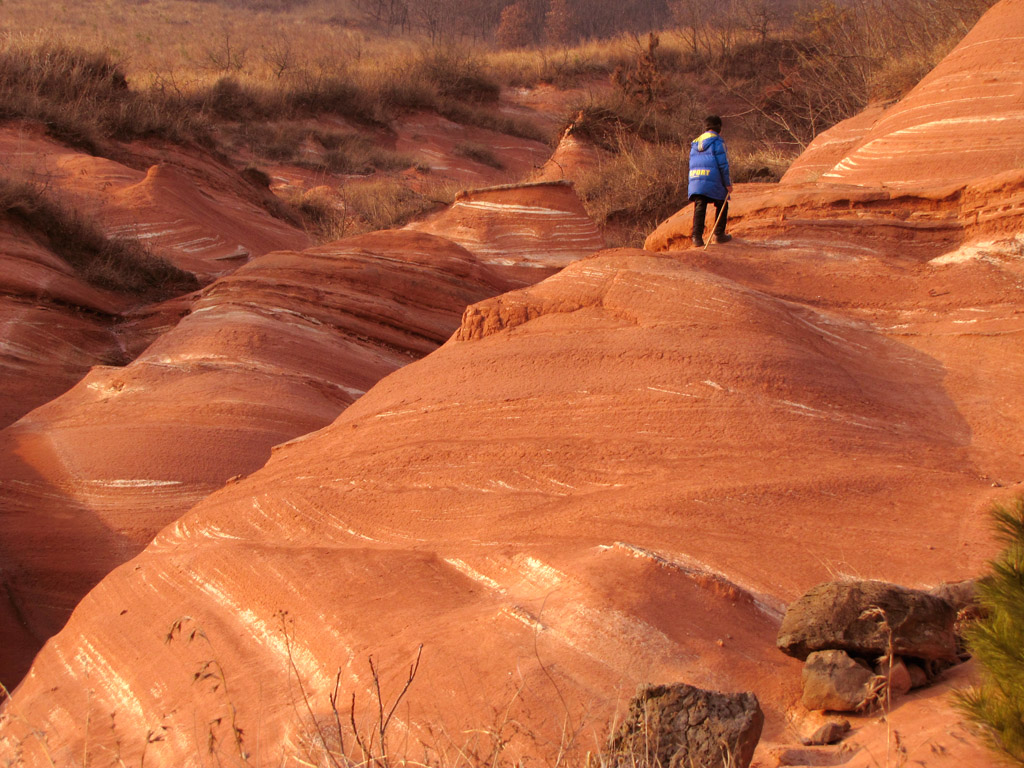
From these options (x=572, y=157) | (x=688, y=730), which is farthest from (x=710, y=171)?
(x=572, y=157)

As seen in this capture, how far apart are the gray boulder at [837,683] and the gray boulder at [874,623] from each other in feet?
0.16

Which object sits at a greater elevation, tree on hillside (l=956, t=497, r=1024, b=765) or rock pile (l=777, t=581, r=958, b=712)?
tree on hillside (l=956, t=497, r=1024, b=765)

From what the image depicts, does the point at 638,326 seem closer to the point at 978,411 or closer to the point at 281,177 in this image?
the point at 978,411

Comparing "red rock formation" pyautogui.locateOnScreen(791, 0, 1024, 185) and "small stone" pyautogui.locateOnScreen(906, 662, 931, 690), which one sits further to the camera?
"red rock formation" pyautogui.locateOnScreen(791, 0, 1024, 185)

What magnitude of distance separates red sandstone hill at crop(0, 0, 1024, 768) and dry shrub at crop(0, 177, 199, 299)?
17.3 feet

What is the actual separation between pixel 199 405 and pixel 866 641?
14.9 ft

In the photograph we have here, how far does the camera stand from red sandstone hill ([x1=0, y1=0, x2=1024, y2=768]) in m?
2.56

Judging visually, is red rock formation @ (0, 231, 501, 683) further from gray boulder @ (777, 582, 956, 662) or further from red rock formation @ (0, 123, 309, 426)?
gray boulder @ (777, 582, 956, 662)

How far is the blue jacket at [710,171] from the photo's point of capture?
5988mm

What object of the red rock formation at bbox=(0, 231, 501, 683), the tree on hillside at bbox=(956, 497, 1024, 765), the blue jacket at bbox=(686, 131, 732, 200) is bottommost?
the red rock formation at bbox=(0, 231, 501, 683)

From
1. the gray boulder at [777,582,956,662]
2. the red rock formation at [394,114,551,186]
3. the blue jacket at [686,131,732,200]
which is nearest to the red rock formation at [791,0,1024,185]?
the blue jacket at [686,131,732,200]

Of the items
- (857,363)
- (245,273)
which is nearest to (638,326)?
(857,363)

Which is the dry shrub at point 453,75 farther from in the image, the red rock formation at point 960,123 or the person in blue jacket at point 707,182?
the person in blue jacket at point 707,182

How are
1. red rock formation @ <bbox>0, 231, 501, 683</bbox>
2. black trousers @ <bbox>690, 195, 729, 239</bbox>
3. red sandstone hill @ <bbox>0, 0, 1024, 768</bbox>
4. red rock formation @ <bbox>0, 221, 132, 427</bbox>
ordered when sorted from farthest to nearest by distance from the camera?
red rock formation @ <bbox>0, 221, 132, 427</bbox>
black trousers @ <bbox>690, 195, 729, 239</bbox>
red rock formation @ <bbox>0, 231, 501, 683</bbox>
red sandstone hill @ <bbox>0, 0, 1024, 768</bbox>
